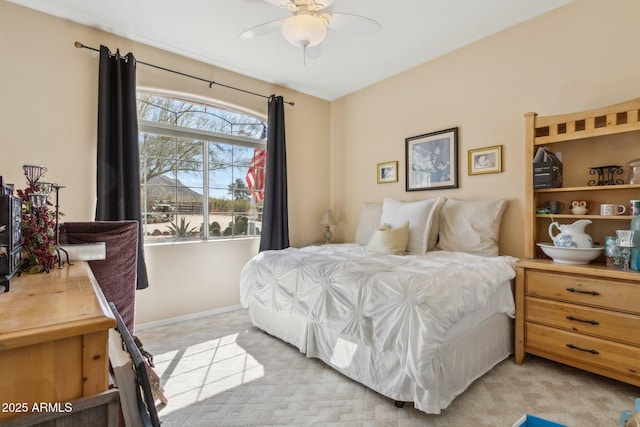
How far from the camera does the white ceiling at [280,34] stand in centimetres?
248

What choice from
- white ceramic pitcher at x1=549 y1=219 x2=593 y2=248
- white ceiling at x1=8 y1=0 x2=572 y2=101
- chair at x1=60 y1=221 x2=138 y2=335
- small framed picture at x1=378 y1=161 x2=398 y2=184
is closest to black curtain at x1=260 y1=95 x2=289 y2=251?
white ceiling at x1=8 y1=0 x2=572 y2=101

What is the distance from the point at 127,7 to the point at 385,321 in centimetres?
303

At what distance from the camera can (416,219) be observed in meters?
3.01

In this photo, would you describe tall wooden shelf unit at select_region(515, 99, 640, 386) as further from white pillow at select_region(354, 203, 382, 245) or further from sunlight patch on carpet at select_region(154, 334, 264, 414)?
sunlight patch on carpet at select_region(154, 334, 264, 414)

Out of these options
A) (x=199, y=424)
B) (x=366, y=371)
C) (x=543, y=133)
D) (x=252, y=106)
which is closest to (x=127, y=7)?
(x=252, y=106)

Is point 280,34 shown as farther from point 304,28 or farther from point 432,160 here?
point 432,160

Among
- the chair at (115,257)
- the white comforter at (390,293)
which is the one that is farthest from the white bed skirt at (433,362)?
the chair at (115,257)

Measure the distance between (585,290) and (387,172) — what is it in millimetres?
2272

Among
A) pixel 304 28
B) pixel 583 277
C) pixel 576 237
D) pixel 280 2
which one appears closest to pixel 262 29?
pixel 280 2

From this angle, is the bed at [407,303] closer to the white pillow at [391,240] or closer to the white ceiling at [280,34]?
the white pillow at [391,240]

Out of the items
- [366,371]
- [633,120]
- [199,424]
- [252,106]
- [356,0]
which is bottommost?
[199,424]

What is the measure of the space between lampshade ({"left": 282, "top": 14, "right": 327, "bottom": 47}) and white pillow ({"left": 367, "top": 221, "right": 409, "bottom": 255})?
5.58 feet

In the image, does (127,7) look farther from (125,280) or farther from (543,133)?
(543,133)

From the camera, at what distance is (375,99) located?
3.99m
